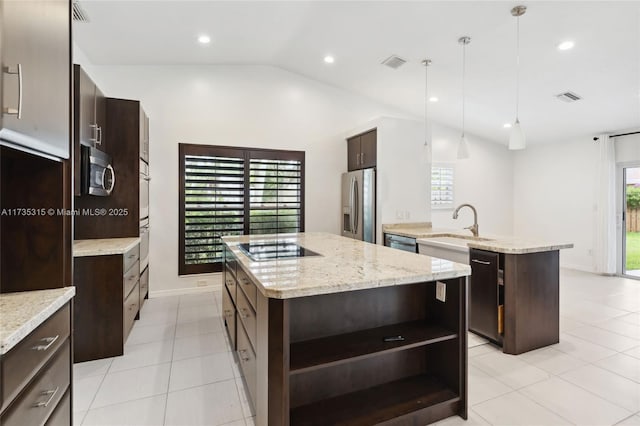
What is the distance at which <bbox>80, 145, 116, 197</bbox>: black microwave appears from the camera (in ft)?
8.14

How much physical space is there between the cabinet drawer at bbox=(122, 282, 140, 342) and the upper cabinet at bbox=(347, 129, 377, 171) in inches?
127

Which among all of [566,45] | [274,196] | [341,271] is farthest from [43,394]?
[566,45]

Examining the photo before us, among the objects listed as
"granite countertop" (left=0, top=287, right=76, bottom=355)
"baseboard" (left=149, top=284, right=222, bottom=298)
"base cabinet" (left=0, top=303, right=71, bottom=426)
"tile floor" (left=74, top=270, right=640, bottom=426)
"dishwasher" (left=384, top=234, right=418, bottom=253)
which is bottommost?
"tile floor" (left=74, top=270, right=640, bottom=426)

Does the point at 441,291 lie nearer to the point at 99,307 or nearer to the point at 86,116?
the point at 99,307

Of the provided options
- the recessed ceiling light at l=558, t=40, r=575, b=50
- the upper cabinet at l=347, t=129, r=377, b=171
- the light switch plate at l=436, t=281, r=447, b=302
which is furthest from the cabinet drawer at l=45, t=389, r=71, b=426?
the recessed ceiling light at l=558, t=40, r=575, b=50

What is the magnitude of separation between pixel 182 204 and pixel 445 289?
3597 mm

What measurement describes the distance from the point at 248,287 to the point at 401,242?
2.64 metres

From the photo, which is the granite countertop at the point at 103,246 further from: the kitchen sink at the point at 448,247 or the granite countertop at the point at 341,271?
the kitchen sink at the point at 448,247

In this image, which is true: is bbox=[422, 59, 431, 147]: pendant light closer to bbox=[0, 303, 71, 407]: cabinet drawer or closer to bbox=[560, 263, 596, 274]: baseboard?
bbox=[0, 303, 71, 407]: cabinet drawer

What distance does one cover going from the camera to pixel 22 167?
1.29m

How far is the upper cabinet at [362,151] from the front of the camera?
4.51 metres

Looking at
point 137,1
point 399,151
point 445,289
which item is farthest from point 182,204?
point 445,289

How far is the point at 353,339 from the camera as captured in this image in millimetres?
1723

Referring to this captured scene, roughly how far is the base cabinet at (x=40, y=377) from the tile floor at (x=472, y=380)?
740 mm
